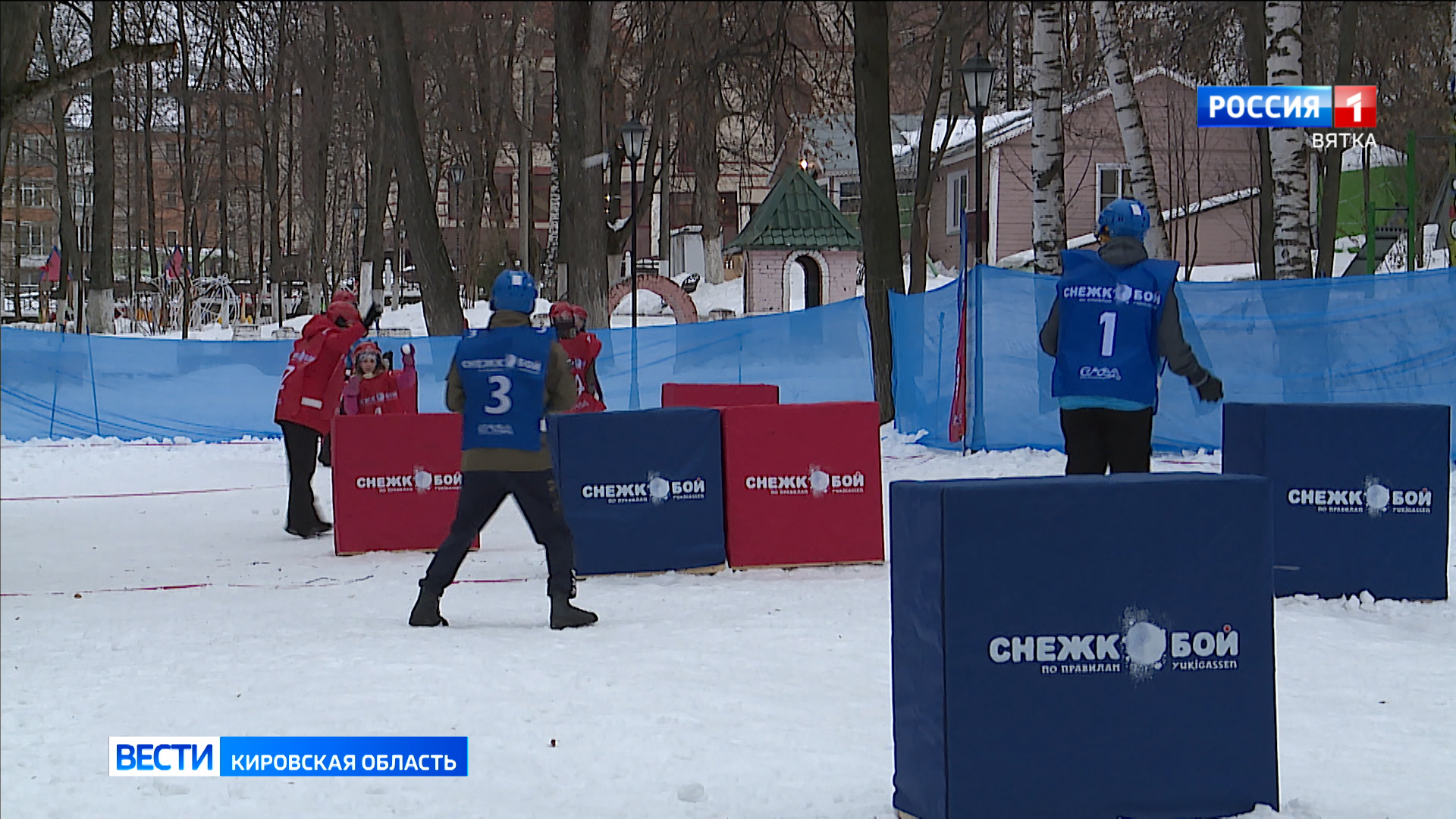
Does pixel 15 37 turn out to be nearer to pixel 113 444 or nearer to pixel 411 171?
pixel 411 171

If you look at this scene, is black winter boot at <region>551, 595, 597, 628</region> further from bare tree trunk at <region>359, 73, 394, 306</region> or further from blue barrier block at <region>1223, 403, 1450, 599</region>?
bare tree trunk at <region>359, 73, 394, 306</region>

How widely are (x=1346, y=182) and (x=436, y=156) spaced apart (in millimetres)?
26101

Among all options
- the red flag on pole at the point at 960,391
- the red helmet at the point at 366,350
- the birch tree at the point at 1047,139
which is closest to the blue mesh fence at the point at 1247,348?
the red flag on pole at the point at 960,391

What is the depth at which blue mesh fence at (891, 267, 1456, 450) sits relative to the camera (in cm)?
1467

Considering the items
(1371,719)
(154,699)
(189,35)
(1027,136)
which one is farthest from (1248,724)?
(1027,136)

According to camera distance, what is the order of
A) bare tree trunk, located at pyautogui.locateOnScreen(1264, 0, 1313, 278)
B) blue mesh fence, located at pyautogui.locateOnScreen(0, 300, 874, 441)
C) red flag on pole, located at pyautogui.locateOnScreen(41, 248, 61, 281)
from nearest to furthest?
bare tree trunk, located at pyautogui.locateOnScreen(1264, 0, 1313, 278) < blue mesh fence, located at pyautogui.locateOnScreen(0, 300, 874, 441) < red flag on pole, located at pyautogui.locateOnScreen(41, 248, 61, 281)

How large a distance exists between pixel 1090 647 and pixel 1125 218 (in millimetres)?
3801

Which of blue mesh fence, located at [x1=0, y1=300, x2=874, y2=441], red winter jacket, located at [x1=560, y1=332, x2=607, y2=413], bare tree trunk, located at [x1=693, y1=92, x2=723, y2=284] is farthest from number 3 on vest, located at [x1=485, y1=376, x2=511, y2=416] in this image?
bare tree trunk, located at [x1=693, y1=92, x2=723, y2=284]

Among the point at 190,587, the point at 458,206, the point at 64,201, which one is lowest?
the point at 190,587

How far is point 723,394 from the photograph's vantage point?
543 inches

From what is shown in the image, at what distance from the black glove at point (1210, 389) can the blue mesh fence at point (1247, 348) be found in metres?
7.62

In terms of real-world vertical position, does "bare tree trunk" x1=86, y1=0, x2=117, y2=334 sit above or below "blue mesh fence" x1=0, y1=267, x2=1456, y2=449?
above

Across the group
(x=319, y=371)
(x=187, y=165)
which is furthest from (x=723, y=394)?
(x=187, y=165)

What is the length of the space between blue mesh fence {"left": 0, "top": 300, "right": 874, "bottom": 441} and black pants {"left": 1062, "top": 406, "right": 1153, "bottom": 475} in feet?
43.8
